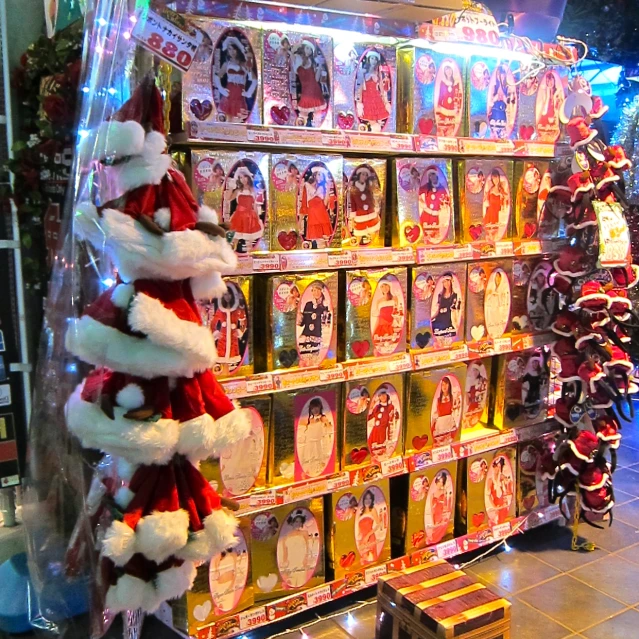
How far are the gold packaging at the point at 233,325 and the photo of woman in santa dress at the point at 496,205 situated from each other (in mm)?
1088

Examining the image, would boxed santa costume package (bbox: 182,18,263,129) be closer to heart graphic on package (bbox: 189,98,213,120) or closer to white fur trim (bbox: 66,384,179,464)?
heart graphic on package (bbox: 189,98,213,120)

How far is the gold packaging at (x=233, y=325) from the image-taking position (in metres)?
2.23

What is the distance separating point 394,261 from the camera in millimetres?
2539

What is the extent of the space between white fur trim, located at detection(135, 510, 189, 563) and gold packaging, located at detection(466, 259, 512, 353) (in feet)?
5.09

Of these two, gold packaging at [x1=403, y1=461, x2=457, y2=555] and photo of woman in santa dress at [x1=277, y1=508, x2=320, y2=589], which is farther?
gold packaging at [x1=403, y1=461, x2=457, y2=555]

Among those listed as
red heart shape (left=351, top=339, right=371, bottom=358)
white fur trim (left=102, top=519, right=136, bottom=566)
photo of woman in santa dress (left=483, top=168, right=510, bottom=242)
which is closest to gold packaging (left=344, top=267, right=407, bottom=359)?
red heart shape (left=351, top=339, right=371, bottom=358)

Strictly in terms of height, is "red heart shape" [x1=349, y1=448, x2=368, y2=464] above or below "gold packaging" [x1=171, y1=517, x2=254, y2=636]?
above

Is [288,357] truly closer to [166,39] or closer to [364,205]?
[364,205]

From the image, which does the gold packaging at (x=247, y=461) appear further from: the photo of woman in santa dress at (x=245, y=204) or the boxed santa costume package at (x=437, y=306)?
the boxed santa costume package at (x=437, y=306)

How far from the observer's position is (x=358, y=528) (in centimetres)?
266

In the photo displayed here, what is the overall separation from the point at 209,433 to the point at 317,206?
1004 millimetres

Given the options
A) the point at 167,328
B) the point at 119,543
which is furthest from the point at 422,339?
the point at 119,543

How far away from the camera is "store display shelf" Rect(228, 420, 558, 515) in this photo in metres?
2.36

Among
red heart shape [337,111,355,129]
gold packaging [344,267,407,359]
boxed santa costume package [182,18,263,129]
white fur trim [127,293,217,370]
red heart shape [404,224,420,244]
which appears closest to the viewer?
white fur trim [127,293,217,370]
